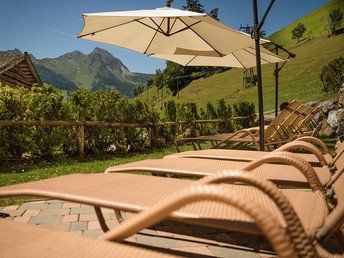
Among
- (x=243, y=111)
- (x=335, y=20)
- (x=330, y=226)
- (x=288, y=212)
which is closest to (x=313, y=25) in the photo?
(x=335, y=20)

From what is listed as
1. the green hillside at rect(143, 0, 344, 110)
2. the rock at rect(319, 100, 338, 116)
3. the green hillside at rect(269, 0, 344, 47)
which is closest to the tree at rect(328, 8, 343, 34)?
the green hillside at rect(143, 0, 344, 110)

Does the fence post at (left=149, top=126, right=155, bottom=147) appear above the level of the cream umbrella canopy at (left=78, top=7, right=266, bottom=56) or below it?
below

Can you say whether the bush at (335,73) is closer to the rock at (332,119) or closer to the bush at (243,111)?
the bush at (243,111)

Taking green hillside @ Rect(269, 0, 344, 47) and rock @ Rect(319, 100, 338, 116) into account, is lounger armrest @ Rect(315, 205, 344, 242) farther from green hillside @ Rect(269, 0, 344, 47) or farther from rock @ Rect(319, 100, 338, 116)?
green hillside @ Rect(269, 0, 344, 47)

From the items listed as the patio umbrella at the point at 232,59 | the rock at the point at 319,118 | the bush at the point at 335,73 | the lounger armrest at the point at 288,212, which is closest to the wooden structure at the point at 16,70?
the patio umbrella at the point at 232,59

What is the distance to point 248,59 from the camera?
280 inches

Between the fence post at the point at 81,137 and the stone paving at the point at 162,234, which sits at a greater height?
the fence post at the point at 81,137

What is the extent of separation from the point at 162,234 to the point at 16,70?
1735cm

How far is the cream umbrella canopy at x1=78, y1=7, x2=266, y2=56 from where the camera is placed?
195 inches

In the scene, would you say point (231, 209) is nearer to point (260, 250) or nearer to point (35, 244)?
point (35, 244)

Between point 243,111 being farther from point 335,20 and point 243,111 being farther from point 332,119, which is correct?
point 335,20

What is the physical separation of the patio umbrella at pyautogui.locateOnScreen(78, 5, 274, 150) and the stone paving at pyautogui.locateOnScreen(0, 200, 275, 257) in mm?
3480

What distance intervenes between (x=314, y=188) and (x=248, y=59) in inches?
249

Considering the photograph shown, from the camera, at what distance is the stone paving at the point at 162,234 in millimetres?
1847
